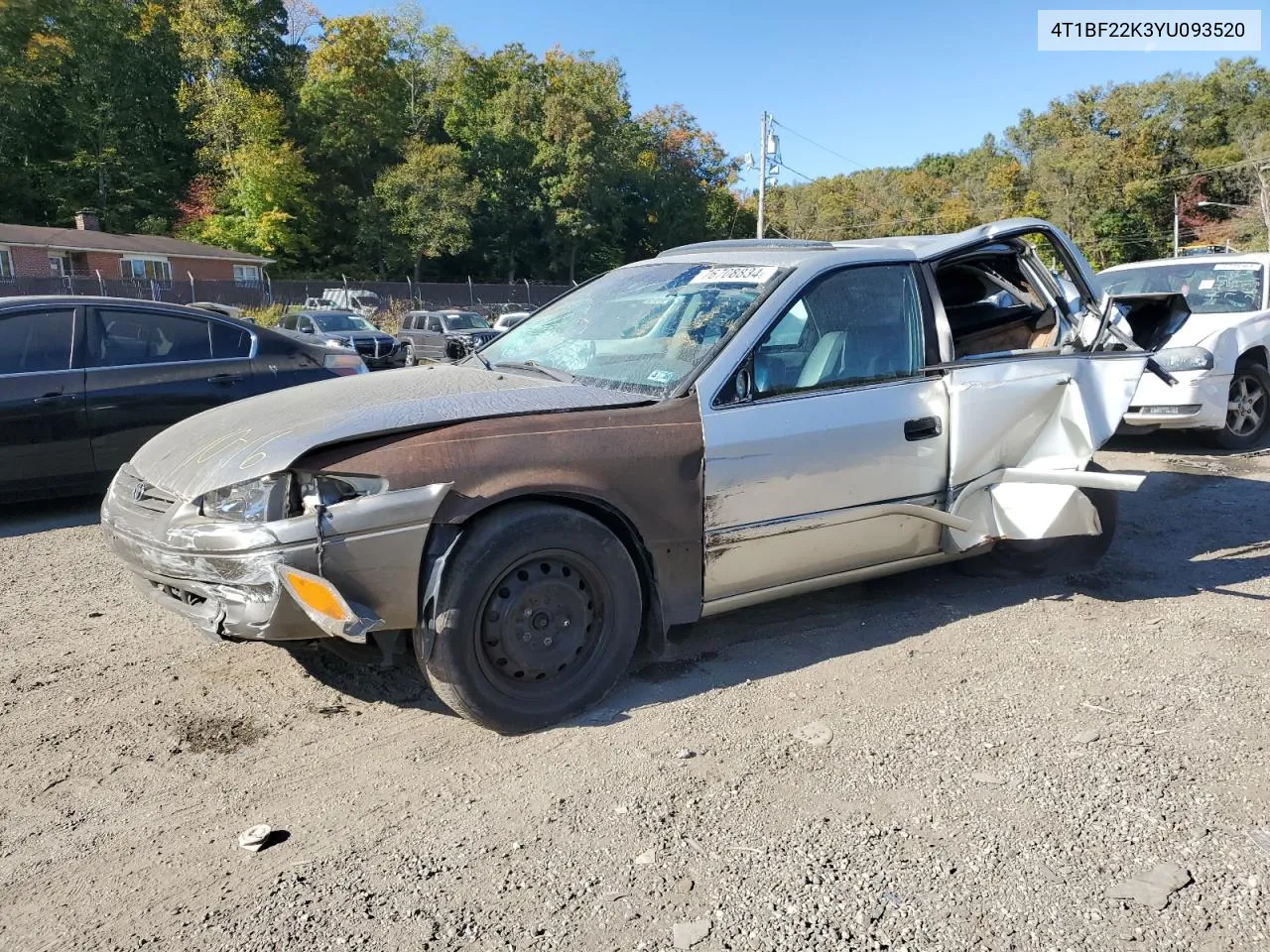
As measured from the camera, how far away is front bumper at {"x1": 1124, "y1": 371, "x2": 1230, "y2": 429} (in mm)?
7965

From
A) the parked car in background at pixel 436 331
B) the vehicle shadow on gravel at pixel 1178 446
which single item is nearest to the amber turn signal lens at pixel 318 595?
the vehicle shadow on gravel at pixel 1178 446

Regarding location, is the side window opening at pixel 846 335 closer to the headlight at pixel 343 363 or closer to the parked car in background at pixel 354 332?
the headlight at pixel 343 363

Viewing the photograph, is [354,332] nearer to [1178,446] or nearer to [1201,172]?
[1178,446]

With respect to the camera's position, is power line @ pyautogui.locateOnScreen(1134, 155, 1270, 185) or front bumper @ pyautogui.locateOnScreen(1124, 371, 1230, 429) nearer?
front bumper @ pyautogui.locateOnScreen(1124, 371, 1230, 429)

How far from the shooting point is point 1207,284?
8.92 meters

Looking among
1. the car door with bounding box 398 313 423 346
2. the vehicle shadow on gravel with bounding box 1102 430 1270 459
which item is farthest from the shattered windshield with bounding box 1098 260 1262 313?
the car door with bounding box 398 313 423 346

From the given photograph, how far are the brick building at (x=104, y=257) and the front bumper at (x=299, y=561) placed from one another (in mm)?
36410

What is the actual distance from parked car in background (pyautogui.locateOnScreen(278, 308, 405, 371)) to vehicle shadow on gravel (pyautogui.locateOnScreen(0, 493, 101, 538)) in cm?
1421

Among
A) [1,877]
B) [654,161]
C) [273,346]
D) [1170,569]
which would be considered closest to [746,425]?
[1,877]

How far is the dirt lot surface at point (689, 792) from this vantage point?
7.66 ft

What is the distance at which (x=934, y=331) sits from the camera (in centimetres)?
428

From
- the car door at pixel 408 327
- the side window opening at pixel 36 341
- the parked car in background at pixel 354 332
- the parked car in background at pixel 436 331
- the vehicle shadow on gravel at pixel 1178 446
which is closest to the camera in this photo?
the side window opening at pixel 36 341

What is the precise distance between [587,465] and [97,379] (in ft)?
15.5

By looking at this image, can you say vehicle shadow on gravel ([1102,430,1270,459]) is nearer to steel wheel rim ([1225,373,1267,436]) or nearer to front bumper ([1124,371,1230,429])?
steel wheel rim ([1225,373,1267,436])
